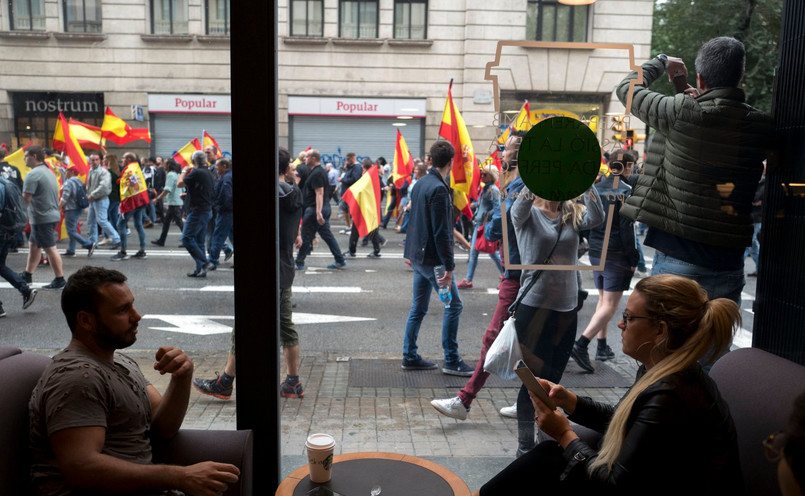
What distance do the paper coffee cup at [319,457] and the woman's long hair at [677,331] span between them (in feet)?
3.10

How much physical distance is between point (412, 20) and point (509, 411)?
7.67 ft

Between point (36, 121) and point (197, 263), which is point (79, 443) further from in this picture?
point (197, 263)

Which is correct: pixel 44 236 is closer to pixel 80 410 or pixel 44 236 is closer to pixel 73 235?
pixel 73 235

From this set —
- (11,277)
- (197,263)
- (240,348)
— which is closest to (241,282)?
(240,348)

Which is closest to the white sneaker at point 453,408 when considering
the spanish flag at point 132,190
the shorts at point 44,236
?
the shorts at point 44,236

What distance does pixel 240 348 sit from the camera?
2.94 m

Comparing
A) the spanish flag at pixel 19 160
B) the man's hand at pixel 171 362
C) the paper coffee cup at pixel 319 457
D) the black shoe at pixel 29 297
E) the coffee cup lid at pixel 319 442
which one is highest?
the spanish flag at pixel 19 160

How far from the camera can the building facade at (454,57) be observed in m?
3.16

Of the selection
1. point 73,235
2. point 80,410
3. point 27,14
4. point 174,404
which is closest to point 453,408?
point 174,404

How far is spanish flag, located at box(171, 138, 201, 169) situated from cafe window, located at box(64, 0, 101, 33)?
79cm

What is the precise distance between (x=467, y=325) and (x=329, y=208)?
2.92 meters

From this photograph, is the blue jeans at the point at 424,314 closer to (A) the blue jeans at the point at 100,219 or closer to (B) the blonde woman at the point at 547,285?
(B) the blonde woman at the point at 547,285

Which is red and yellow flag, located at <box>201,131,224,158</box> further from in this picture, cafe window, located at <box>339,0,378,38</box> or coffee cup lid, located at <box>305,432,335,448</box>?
coffee cup lid, located at <box>305,432,335,448</box>

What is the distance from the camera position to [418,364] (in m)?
4.87
